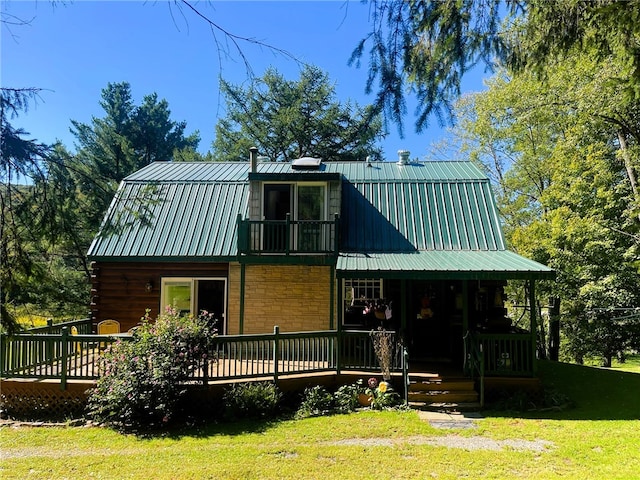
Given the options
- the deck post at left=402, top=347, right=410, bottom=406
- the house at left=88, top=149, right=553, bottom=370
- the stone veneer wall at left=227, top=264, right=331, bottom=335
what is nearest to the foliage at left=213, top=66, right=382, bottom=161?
the house at left=88, top=149, right=553, bottom=370

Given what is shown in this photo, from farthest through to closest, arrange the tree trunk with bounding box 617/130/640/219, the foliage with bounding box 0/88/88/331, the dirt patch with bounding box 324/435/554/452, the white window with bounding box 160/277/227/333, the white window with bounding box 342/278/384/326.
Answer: the tree trunk with bounding box 617/130/640/219, the white window with bounding box 160/277/227/333, the white window with bounding box 342/278/384/326, the dirt patch with bounding box 324/435/554/452, the foliage with bounding box 0/88/88/331

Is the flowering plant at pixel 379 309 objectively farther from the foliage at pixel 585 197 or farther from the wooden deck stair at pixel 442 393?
the foliage at pixel 585 197

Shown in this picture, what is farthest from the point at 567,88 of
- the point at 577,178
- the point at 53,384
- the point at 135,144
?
the point at 135,144

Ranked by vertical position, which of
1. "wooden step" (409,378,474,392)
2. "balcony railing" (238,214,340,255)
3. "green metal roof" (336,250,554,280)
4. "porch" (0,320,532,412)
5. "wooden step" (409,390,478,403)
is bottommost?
"wooden step" (409,390,478,403)

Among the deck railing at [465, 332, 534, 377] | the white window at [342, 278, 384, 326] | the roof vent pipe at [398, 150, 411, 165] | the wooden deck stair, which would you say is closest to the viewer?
the wooden deck stair

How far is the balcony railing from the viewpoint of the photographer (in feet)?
39.7

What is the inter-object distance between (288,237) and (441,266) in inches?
178

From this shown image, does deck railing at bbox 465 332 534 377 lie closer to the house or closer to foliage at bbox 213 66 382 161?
the house

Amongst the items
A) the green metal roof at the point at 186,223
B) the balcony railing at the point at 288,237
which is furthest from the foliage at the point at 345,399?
the green metal roof at the point at 186,223

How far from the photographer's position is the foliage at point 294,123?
28.2 m

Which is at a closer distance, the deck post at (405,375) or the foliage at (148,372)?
the foliage at (148,372)

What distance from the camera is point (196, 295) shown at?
42.1ft

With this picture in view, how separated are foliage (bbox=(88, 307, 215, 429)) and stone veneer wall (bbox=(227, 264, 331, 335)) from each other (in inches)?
130

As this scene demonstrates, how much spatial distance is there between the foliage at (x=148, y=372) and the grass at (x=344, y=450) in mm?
498
